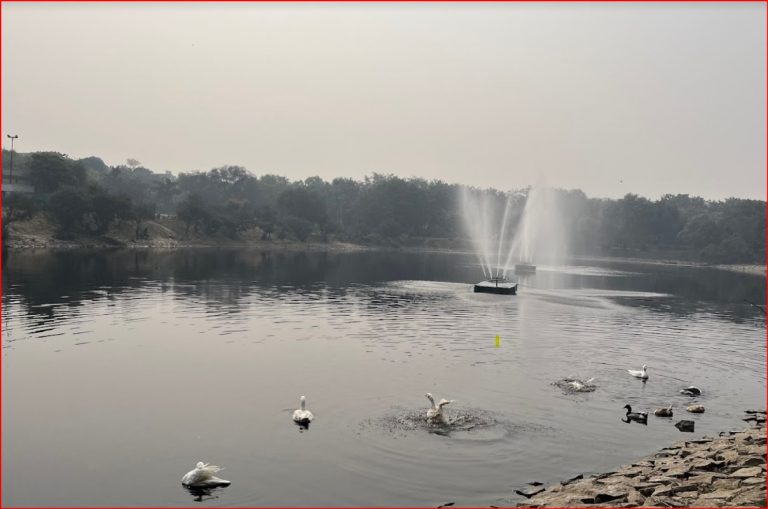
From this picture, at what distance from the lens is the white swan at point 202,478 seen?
20.9m

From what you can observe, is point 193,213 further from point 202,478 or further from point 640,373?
point 202,478

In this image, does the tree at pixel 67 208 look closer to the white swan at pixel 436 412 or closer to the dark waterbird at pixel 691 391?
the white swan at pixel 436 412

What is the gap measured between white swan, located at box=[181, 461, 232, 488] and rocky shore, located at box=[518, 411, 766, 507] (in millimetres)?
9856

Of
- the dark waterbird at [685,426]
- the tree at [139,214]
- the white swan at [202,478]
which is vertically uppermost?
the tree at [139,214]

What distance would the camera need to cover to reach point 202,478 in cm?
2097

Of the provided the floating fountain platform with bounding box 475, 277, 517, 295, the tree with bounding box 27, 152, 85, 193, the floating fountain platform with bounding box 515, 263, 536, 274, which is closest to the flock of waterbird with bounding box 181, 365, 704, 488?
the floating fountain platform with bounding box 475, 277, 517, 295

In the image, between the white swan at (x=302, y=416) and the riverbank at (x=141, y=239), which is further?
the riverbank at (x=141, y=239)

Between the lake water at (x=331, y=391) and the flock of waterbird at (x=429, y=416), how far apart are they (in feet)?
1.62

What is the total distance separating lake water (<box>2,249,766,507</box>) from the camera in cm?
2203

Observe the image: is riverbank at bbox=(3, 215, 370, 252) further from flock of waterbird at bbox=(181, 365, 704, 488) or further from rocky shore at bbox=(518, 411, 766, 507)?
rocky shore at bbox=(518, 411, 766, 507)

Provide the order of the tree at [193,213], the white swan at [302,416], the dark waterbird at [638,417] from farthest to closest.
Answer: the tree at [193,213] → the dark waterbird at [638,417] → the white swan at [302,416]

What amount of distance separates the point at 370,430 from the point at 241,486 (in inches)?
284

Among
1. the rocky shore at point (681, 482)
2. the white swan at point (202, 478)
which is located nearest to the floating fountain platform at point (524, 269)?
the rocky shore at point (681, 482)

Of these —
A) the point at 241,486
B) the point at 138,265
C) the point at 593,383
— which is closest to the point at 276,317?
the point at 593,383
